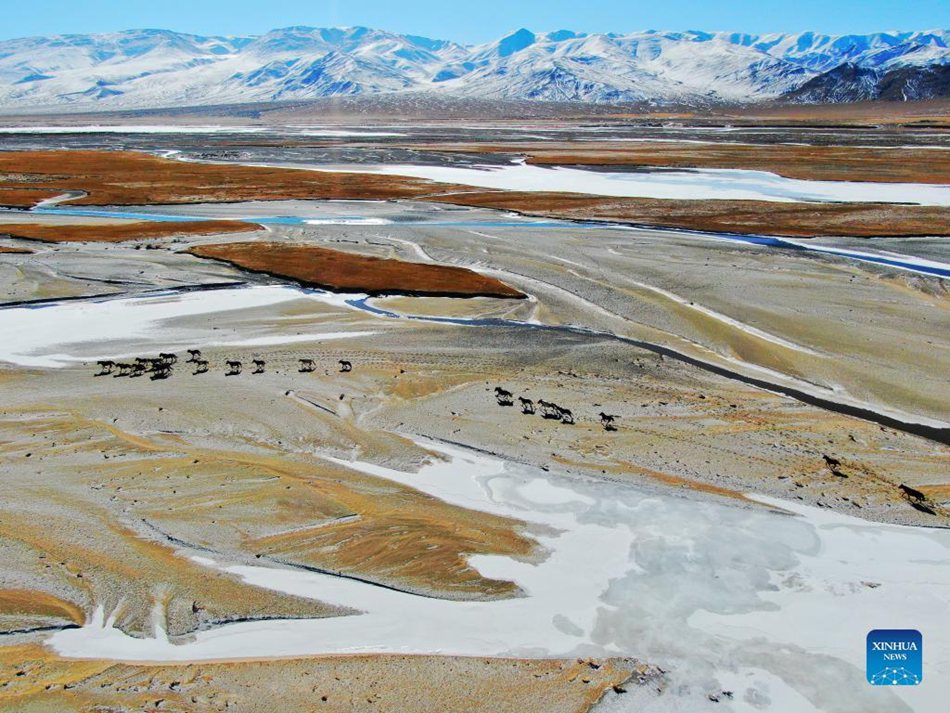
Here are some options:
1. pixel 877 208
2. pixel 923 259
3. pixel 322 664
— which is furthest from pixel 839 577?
pixel 877 208

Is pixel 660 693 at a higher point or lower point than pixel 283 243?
lower

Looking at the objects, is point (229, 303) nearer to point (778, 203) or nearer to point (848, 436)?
point (848, 436)

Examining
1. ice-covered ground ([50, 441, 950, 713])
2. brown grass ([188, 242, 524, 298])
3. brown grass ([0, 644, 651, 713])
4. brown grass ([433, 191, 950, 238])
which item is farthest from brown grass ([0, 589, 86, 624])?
brown grass ([433, 191, 950, 238])

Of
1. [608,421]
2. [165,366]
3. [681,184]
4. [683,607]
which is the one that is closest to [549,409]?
→ [608,421]

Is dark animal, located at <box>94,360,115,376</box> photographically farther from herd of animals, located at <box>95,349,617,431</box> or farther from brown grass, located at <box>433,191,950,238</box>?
brown grass, located at <box>433,191,950,238</box>

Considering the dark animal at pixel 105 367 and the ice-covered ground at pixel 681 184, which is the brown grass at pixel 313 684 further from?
the ice-covered ground at pixel 681 184
